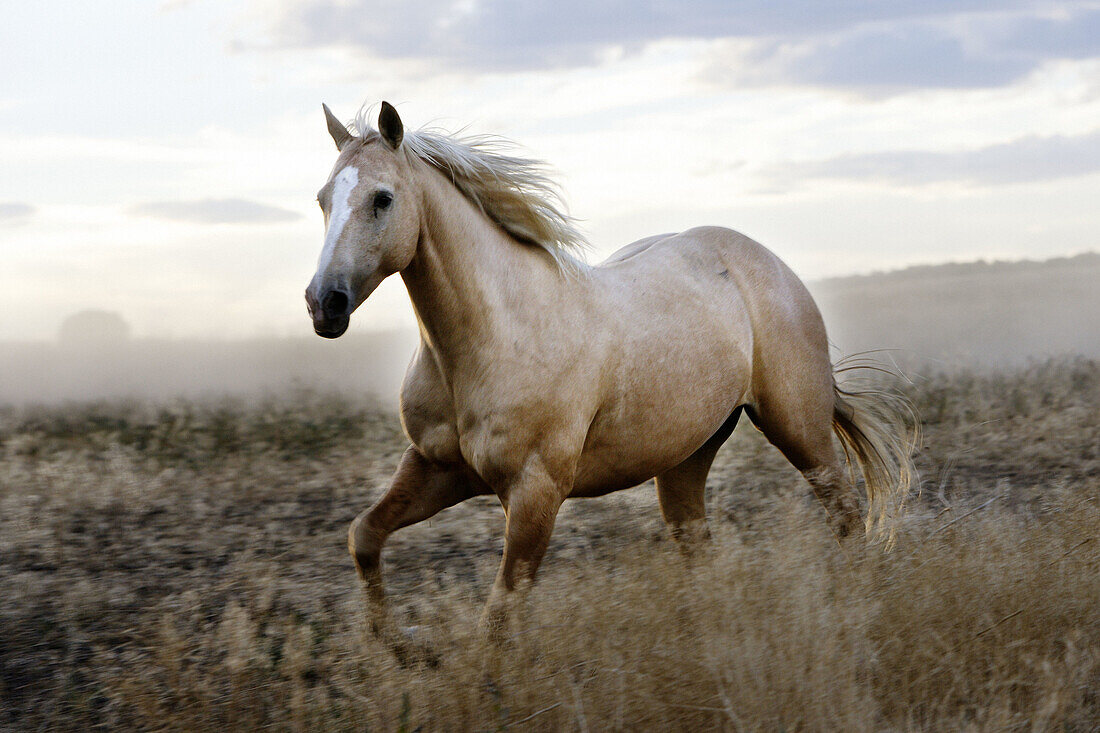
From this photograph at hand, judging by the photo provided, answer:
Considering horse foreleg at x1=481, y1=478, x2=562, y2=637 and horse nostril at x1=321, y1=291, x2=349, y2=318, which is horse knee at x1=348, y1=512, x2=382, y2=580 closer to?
horse foreleg at x1=481, y1=478, x2=562, y2=637

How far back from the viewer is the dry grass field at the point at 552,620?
9.73 ft

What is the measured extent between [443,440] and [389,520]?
0.45m

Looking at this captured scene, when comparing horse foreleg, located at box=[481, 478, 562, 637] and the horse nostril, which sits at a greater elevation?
the horse nostril

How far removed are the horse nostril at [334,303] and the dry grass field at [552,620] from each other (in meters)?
1.03

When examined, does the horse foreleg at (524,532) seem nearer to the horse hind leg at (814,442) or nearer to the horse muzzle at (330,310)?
the horse muzzle at (330,310)

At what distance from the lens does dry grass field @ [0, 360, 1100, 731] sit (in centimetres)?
297

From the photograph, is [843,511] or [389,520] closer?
[389,520]

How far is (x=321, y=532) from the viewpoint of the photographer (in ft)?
19.2

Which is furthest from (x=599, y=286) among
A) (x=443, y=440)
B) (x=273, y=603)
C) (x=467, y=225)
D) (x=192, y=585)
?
(x=192, y=585)

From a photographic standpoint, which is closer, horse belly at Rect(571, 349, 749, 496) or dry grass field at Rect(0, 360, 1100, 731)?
dry grass field at Rect(0, 360, 1100, 731)

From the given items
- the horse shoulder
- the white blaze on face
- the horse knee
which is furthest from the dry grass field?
the white blaze on face

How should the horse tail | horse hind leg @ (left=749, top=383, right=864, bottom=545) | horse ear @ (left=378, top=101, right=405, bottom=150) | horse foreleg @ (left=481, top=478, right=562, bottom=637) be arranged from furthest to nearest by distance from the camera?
the horse tail
horse hind leg @ (left=749, top=383, right=864, bottom=545)
horse foreleg @ (left=481, top=478, right=562, bottom=637)
horse ear @ (left=378, top=101, right=405, bottom=150)

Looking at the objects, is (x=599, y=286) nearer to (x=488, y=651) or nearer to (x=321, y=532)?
(x=488, y=651)

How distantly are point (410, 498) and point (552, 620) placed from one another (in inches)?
36.8
